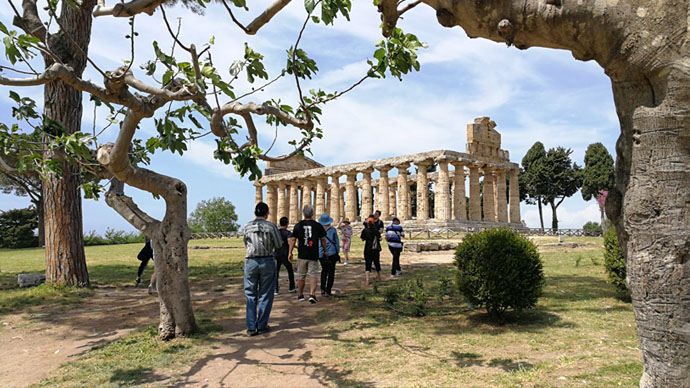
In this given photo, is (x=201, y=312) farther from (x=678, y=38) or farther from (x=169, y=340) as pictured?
(x=678, y=38)

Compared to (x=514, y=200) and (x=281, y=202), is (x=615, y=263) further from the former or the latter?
(x=281, y=202)

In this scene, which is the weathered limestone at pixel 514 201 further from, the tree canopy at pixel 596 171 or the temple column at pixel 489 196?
the tree canopy at pixel 596 171

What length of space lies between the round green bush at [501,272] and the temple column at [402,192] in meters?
30.0

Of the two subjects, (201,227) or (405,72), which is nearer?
(405,72)

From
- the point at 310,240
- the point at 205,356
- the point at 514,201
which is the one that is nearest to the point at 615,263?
the point at 310,240

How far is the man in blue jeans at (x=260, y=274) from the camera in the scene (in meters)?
6.49

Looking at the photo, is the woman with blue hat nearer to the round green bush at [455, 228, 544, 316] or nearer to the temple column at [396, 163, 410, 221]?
the round green bush at [455, 228, 544, 316]

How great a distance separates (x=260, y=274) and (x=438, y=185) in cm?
2996

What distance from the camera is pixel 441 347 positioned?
221 inches

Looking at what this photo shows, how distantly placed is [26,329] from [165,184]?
3790 millimetres

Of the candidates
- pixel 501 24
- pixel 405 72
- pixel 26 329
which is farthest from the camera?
pixel 26 329

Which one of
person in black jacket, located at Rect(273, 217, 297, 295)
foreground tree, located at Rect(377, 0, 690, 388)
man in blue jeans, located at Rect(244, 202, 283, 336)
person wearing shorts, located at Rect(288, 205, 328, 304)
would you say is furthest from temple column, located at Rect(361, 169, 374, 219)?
foreground tree, located at Rect(377, 0, 690, 388)

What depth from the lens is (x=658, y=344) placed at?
2.75 m

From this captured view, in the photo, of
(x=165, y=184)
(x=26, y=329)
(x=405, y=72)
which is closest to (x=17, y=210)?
(x=26, y=329)
